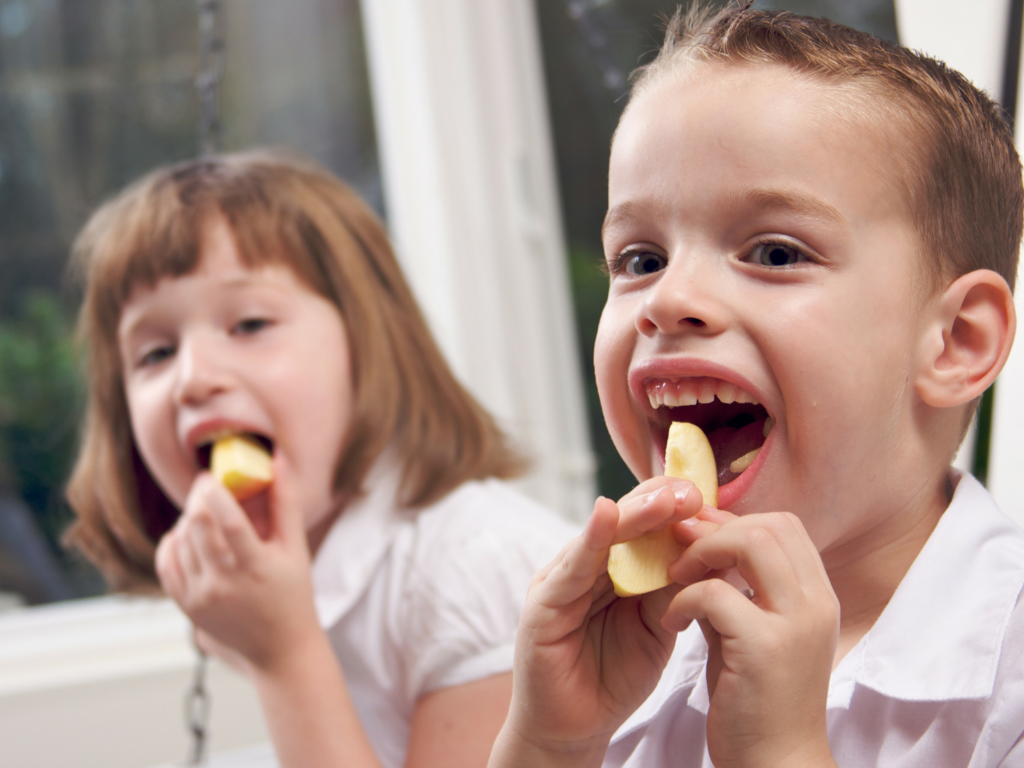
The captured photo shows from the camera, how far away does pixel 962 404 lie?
452 millimetres

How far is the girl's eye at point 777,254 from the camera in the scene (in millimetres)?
411

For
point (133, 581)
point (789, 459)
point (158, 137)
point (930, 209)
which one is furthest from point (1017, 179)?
point (158, 137)

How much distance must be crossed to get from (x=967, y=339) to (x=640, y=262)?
163 mm

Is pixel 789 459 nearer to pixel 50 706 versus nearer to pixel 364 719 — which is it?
pixel 364 719

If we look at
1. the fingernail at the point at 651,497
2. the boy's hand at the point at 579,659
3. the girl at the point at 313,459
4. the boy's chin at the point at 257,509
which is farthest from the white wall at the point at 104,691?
the fingernail at the point at 651,497

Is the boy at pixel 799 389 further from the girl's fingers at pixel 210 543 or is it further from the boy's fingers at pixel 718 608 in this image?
the girl's fingers at pixel 210 543

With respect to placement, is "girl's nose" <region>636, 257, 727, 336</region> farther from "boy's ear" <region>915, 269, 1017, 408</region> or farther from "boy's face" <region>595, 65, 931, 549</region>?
"boy's ear" <region>915, 269, 1017, 408</region>

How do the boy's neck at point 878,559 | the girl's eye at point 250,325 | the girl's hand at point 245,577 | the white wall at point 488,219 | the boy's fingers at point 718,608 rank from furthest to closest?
the white wall at point 488,219, the girl's eye at point 250,325, the girl's hand at point 245,577, the boy's neck at point 878,559, the boy's fingers at point 718,608

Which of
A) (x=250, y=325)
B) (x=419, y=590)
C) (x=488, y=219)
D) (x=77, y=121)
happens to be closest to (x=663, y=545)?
(x=419, y=590)

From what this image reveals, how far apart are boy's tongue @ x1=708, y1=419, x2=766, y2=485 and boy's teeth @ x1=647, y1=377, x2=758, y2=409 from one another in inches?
0.6

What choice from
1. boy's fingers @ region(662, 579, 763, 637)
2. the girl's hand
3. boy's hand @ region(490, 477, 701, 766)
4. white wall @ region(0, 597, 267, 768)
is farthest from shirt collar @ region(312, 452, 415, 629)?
white wall @ region(0, 597, 267, 768)

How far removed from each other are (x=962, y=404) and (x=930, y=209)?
0.34ft

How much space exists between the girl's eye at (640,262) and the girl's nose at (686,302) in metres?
0.03

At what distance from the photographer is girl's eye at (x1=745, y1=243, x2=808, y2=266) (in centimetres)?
41
